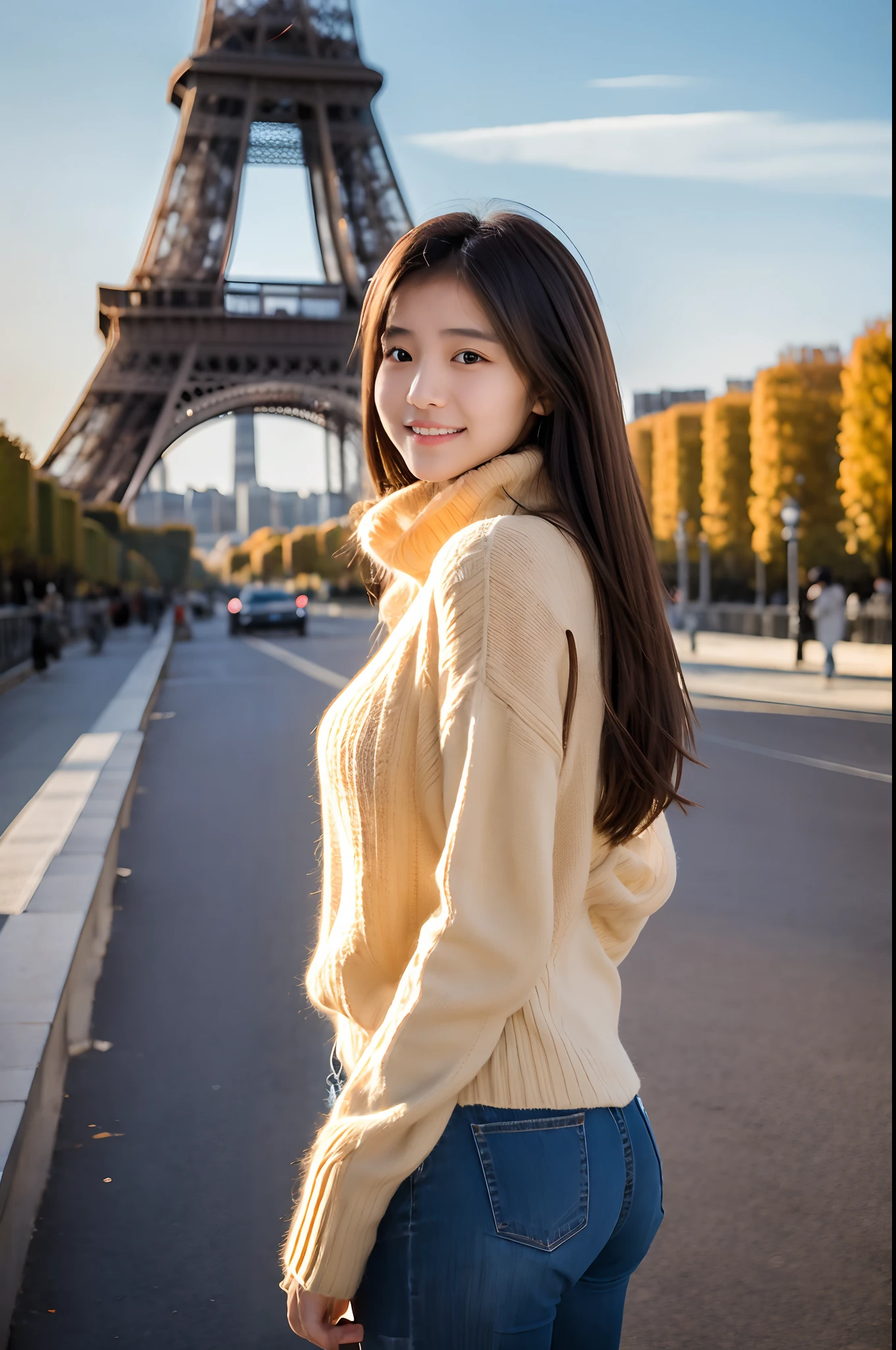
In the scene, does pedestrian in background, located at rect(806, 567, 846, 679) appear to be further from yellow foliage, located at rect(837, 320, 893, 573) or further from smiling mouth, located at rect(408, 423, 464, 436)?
smiling mouth, located at rect(408, 423, 464, 436)

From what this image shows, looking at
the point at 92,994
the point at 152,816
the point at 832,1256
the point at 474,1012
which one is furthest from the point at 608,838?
the point at 152,816

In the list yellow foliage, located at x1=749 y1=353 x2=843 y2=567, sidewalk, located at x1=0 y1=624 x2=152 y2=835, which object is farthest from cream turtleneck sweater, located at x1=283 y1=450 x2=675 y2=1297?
yellow foliage, located at x1=749 y1=353 x2=843 y2=567

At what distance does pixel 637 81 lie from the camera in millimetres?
2783

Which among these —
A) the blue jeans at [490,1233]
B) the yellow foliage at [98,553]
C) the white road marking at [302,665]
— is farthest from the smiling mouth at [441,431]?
the yellow foliage at [98,553]

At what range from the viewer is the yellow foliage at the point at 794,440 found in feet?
126

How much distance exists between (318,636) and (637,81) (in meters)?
36.3

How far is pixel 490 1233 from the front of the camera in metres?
1.21

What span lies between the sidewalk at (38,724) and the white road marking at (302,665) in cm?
392

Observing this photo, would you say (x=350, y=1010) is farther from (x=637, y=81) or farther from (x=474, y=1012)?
(x=637, y=81)

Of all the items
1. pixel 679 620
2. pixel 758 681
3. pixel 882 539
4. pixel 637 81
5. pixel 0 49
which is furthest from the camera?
pixel 679 620

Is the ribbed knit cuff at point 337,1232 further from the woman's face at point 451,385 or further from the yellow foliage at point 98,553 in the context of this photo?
the yellow foliage at point 98,553

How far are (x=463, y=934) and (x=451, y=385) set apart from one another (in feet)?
1.77

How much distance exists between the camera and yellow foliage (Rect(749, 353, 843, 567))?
38.5 meters

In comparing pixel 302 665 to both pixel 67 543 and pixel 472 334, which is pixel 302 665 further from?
pixel 472 334
